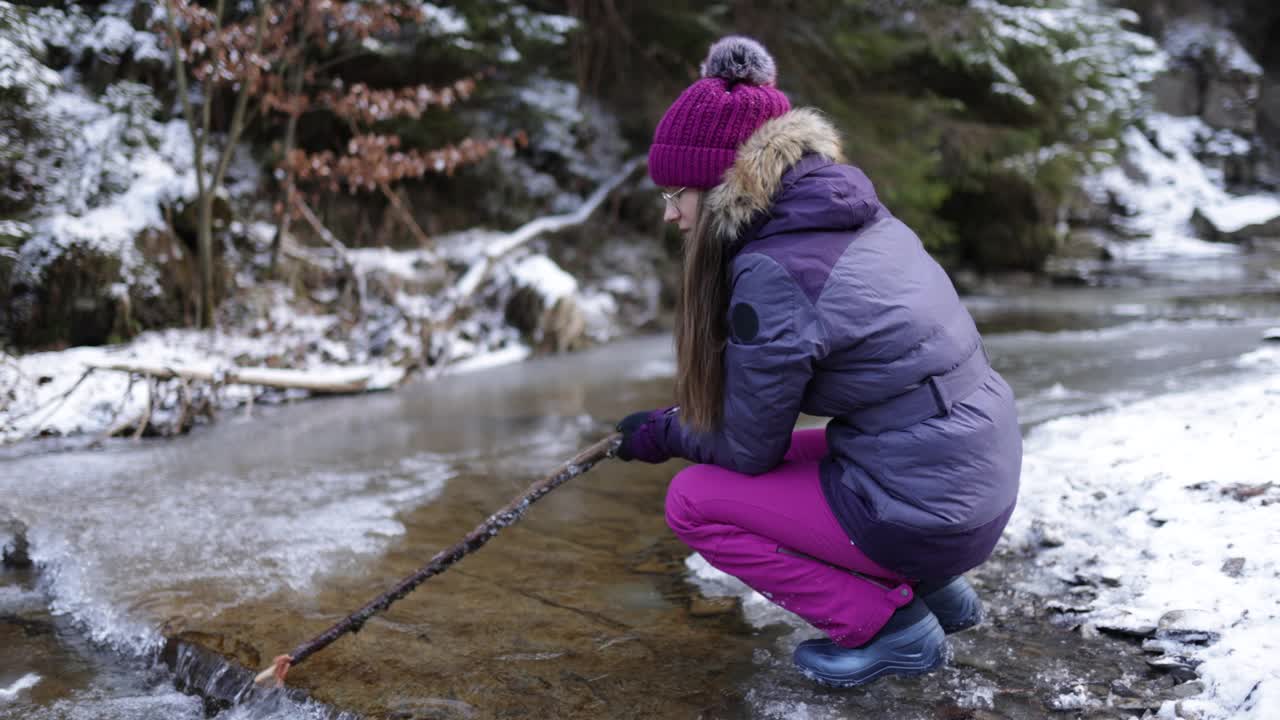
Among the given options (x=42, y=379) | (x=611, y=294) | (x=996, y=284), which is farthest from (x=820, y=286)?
(x=996, y=284)

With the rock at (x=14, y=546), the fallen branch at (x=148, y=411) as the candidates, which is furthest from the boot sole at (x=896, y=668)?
the fallen branch at (x=148, y=411)

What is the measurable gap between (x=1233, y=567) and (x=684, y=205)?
1.86 metres

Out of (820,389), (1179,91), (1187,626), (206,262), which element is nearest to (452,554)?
(820,389)

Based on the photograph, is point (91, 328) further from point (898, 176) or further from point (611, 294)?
point (898, 176)

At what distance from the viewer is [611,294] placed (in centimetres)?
1075

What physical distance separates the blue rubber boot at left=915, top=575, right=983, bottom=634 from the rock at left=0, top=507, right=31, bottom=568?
→ 10.8 ft

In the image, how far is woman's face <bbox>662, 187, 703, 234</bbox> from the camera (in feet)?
Answer: 8.09

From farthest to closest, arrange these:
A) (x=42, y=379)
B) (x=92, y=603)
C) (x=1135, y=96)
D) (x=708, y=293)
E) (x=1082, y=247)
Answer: (x=1082, y=247), (x=1135, y=96), (x=42, y=379), (x=92, y=603), (x=708, y=293)

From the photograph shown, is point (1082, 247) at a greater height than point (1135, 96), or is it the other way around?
point (1135, 96)

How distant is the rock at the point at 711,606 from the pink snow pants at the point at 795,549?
499 millimetres

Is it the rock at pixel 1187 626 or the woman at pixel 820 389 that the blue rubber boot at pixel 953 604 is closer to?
the woman at pixel 820 389

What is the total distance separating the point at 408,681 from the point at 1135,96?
17.4 m

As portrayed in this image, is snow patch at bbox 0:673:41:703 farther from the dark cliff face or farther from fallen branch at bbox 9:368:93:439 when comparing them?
the dark cliff face

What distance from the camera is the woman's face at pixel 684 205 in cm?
246
